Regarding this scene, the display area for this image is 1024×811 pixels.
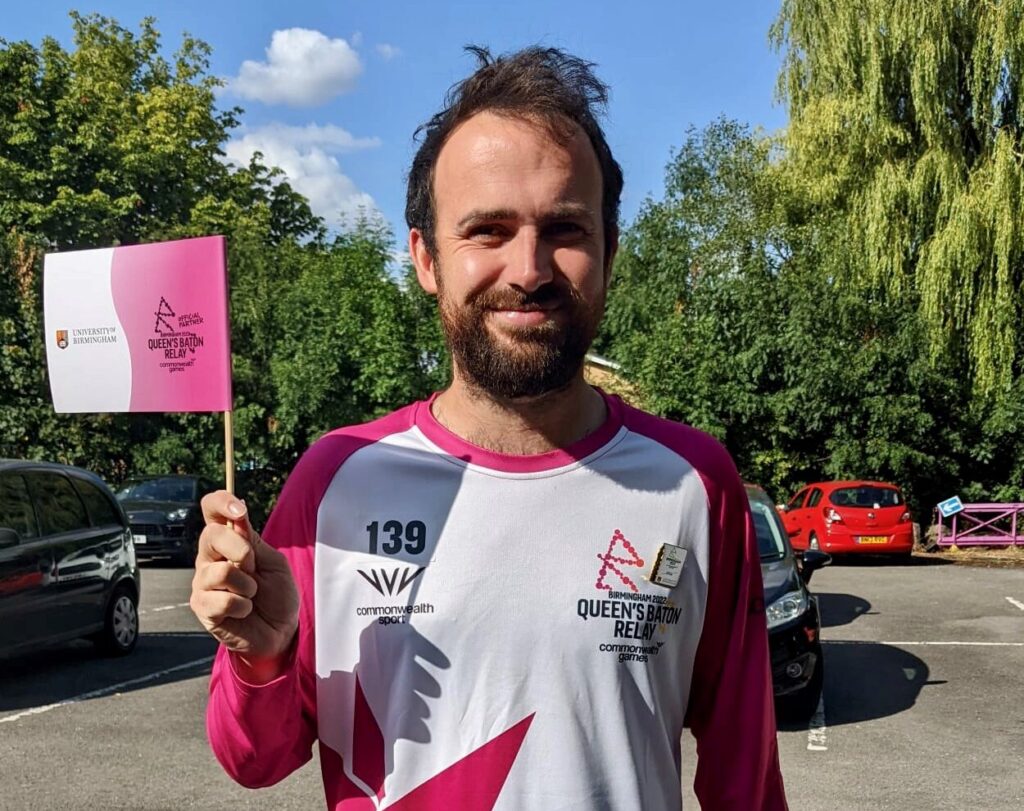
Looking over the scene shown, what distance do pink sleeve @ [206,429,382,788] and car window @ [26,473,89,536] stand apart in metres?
7.99

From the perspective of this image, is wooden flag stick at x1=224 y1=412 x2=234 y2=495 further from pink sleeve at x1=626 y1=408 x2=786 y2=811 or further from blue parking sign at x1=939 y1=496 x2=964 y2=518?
blue parking sign at x1=939 y1=496 x2=964 y2=518

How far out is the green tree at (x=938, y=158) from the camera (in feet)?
63.8

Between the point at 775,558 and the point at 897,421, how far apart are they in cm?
1376

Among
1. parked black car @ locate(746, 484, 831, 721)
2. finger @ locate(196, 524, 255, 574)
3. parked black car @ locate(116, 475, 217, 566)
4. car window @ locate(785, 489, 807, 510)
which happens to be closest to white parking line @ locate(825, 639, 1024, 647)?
parked black car @ locate(746, 484, 831, 721)

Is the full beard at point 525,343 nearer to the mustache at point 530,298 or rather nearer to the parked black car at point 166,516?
the mustache at point 530,298

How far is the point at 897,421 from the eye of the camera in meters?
21.1

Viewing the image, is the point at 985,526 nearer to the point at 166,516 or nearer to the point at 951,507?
the point at 951,507

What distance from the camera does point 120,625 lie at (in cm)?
1004

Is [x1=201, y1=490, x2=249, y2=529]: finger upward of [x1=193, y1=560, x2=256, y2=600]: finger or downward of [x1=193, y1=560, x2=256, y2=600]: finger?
upward

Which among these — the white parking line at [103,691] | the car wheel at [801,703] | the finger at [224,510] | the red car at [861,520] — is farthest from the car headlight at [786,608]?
the red car at [861,520]

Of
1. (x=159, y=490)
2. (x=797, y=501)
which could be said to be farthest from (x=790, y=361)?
(x=159, y=490)

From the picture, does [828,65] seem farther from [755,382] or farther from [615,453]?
[615,453]

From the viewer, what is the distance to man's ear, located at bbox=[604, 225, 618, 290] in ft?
6.39

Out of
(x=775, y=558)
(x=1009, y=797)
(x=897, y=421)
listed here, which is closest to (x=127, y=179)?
(x=897, y=421)
